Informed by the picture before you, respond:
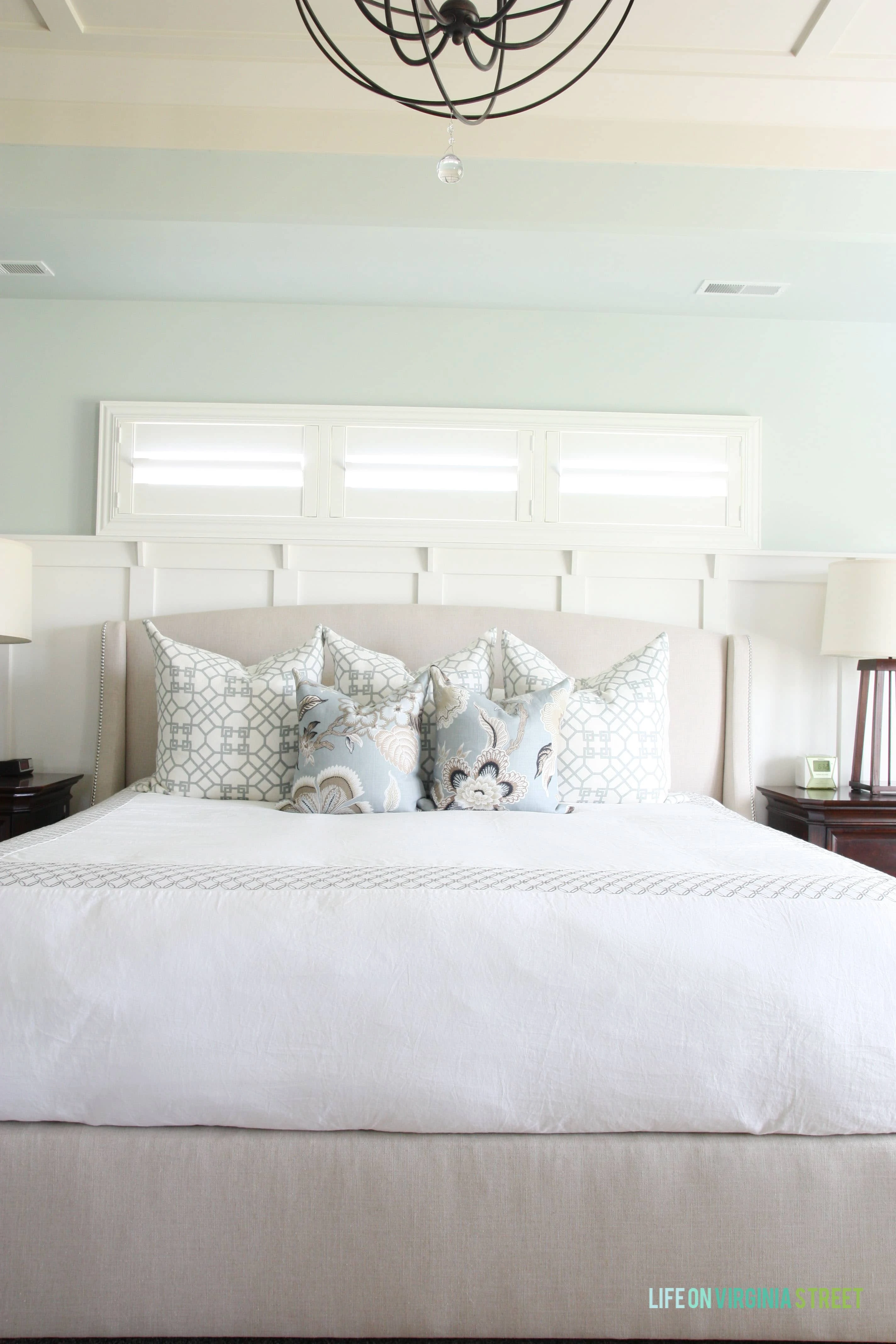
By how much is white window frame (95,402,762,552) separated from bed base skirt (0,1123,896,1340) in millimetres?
2240

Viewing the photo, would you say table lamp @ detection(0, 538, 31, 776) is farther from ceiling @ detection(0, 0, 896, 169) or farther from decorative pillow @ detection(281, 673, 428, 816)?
ceiling @ detection(0, 0, 896, 169)

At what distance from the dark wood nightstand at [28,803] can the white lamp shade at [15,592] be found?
0.48 metres

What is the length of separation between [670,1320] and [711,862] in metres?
0.71

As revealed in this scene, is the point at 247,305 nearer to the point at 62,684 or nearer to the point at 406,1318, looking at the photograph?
the point at 62,684

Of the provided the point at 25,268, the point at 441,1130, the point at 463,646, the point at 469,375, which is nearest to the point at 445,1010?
the point at 441,1130

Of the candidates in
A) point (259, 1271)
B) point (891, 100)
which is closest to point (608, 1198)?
point (259, 1271)

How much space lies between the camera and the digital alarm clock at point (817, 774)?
2943 millimetres

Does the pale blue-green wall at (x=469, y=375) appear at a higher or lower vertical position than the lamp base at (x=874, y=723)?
higher

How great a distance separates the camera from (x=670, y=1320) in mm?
1228

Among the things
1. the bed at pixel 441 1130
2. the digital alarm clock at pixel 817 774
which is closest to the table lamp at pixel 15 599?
the bed at pixel 441 1130

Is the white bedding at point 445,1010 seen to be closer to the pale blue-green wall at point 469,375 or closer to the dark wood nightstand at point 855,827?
the dark wood nightstand at point 855,827

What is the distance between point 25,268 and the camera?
9.69ft

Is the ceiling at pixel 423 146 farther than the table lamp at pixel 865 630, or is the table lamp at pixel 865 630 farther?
the table lamp at pixel 865 630

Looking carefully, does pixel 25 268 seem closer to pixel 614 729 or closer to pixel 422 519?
pixel 422 519
